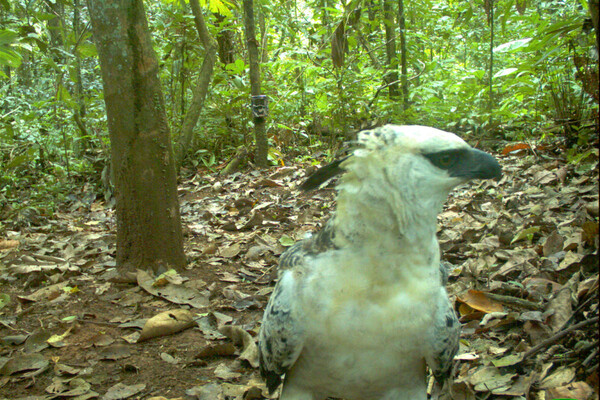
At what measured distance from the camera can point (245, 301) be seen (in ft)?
13.8

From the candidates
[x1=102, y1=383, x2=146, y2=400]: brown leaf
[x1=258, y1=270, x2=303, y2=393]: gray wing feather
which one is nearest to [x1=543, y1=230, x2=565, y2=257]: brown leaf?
[x1=258, y1=270, x2=303, y2=393]: gray wing feather

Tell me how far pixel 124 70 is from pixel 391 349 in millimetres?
3234

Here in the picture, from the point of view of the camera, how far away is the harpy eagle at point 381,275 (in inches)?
88.7

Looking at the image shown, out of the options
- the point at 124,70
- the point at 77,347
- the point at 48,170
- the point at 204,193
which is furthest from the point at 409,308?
the point at 48,170

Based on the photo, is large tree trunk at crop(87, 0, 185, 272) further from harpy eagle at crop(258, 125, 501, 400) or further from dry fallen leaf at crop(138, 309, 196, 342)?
harpy eagle at crop(258, 125, 501, 400)

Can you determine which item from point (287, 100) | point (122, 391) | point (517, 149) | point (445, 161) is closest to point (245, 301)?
point (122, 391)

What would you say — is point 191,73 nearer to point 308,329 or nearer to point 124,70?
point 124,70

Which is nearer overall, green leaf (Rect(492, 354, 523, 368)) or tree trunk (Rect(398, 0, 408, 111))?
green leaf (Rect(492, 354, 523, 368))

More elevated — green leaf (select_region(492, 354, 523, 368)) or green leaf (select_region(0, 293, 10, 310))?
green leaf (select_region(0, 293, 10, 310))

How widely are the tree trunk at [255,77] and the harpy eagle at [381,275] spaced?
5.96m

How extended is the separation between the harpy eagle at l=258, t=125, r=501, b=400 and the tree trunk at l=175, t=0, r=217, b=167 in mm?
6645

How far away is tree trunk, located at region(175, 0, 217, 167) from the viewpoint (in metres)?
8.59

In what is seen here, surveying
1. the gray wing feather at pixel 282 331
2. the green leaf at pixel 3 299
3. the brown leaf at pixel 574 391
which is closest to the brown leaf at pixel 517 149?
the brown leaf at pixel 574 391

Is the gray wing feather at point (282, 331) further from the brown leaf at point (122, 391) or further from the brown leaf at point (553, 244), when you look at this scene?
the brown leaf at point (553, 244)
